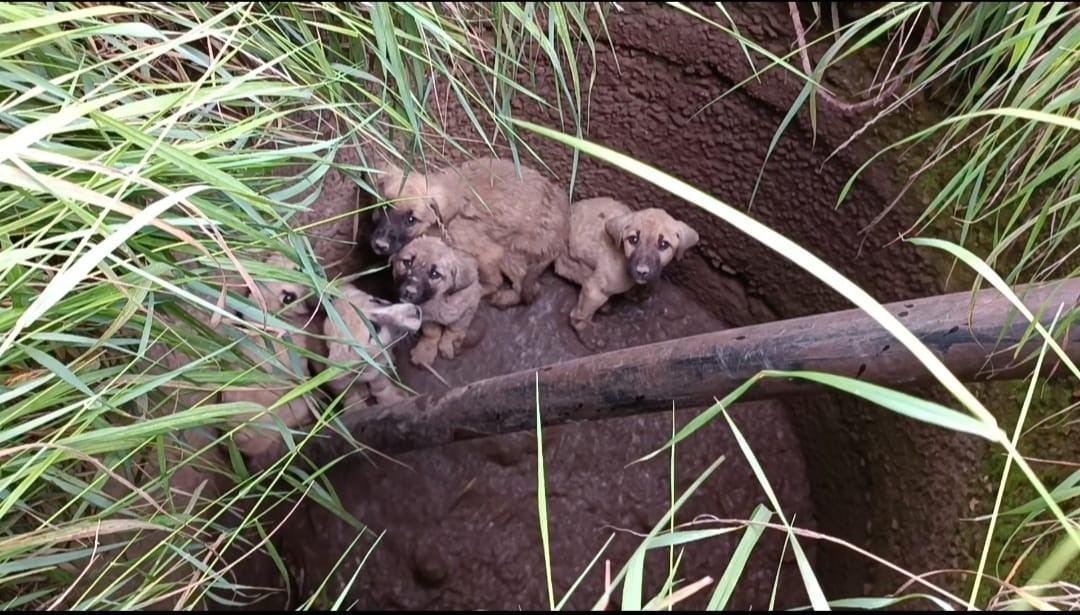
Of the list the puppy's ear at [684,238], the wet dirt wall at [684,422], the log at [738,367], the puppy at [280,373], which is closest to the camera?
the log at [738,367]

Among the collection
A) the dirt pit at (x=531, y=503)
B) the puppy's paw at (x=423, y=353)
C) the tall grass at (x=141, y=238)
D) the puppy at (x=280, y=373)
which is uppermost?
the tall grass at (x=141, y=238)

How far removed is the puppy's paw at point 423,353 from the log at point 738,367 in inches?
22.4

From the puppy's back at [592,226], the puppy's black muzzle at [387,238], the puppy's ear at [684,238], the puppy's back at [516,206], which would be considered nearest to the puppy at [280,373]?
the puppy's black muzzle at [387,238]

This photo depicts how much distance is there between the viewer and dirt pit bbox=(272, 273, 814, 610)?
6.91 feet

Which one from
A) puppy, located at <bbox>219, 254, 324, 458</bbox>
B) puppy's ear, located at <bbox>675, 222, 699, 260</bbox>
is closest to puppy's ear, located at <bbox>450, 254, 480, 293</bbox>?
puppy, located at <bbox>219, 254, 324, 458</bbox>

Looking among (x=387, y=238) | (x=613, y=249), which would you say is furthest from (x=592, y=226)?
(x=387, y=238)

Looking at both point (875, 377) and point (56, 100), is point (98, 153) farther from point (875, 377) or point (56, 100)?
point (875, 377)

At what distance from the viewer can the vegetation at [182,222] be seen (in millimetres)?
777

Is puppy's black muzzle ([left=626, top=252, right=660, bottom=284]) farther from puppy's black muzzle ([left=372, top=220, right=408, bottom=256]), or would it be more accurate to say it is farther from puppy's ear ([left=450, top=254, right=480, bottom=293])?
puppy's black muzzle ([left=372, top=220, right=408, bottom=256])

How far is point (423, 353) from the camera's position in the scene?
7.31 feet

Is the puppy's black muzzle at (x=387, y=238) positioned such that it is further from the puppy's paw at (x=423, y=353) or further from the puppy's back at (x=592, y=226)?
the puppy's back at (x=592, y=226)

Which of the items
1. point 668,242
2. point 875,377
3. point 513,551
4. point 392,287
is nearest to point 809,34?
point 668,242

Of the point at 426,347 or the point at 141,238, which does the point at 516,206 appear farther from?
the point at 141,238

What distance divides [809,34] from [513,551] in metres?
1.51
